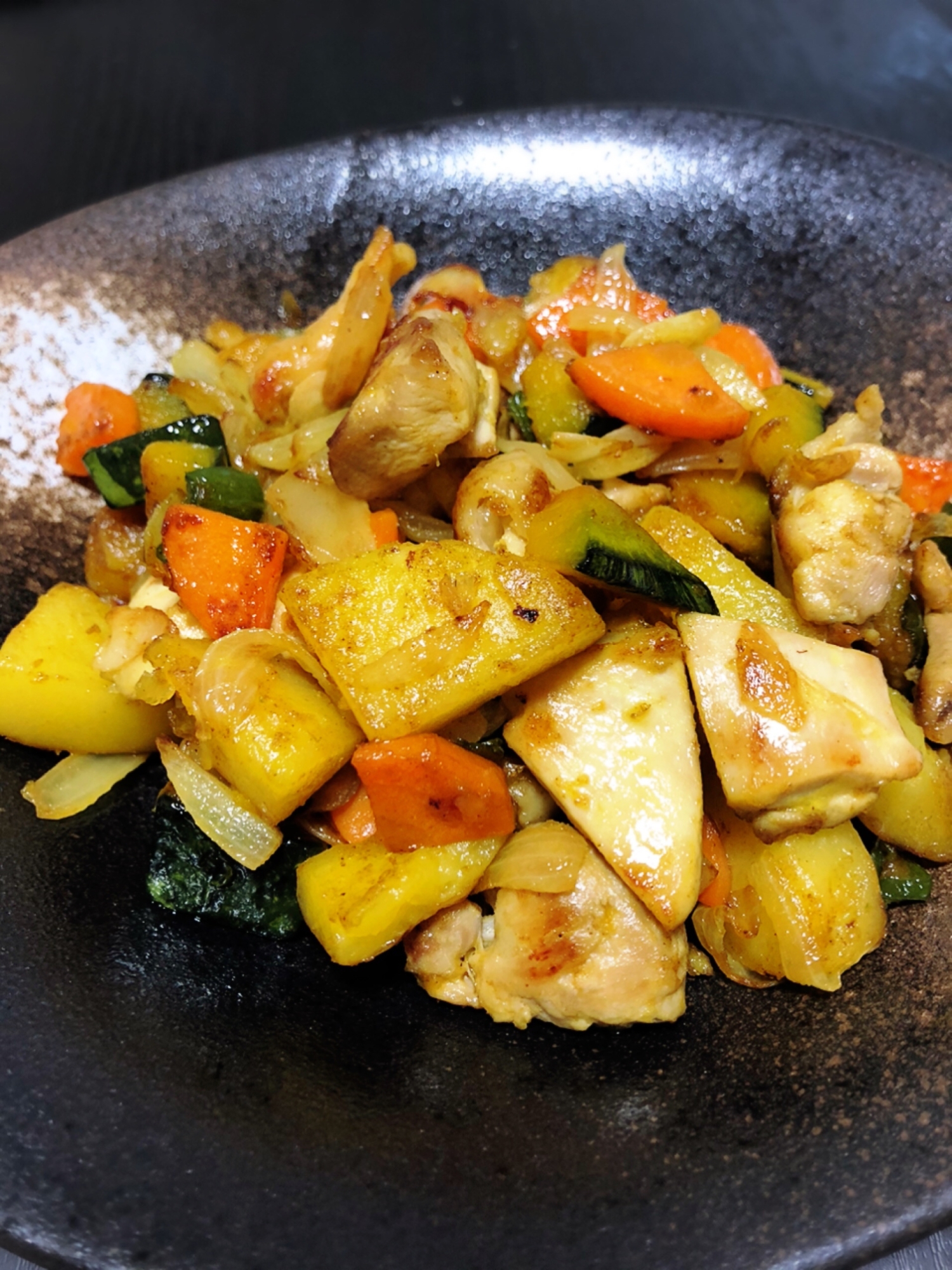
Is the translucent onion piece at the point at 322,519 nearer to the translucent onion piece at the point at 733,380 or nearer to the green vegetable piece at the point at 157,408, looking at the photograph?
the green vegetable piece at the point at 157,408

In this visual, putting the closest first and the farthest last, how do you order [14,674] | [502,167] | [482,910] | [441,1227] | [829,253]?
[441,1227] < [482,910] < [14,674] < [829,253] < [502,167]

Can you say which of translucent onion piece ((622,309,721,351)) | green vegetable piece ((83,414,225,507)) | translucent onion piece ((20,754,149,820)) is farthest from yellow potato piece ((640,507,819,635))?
translucent onion piece ((20,754,149,820))

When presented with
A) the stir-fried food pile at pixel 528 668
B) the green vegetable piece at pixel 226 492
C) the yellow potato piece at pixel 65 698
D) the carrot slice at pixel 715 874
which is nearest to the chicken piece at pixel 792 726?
the stir-fried food pile at pixel 528 668

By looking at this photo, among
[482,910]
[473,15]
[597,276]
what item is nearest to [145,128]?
[473,15]

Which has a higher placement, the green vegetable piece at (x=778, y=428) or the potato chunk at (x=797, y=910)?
the green vegetable piece at (x=778, y=428)

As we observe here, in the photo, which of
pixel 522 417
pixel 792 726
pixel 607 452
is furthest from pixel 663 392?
pixel 792 726

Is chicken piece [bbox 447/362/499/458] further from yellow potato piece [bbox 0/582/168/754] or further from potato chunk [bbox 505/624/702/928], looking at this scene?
yellow potato piece [bbox 0/582/168/754]

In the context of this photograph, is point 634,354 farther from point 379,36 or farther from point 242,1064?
point 379,36

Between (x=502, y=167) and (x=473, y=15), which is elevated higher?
(x=473, y=15)
